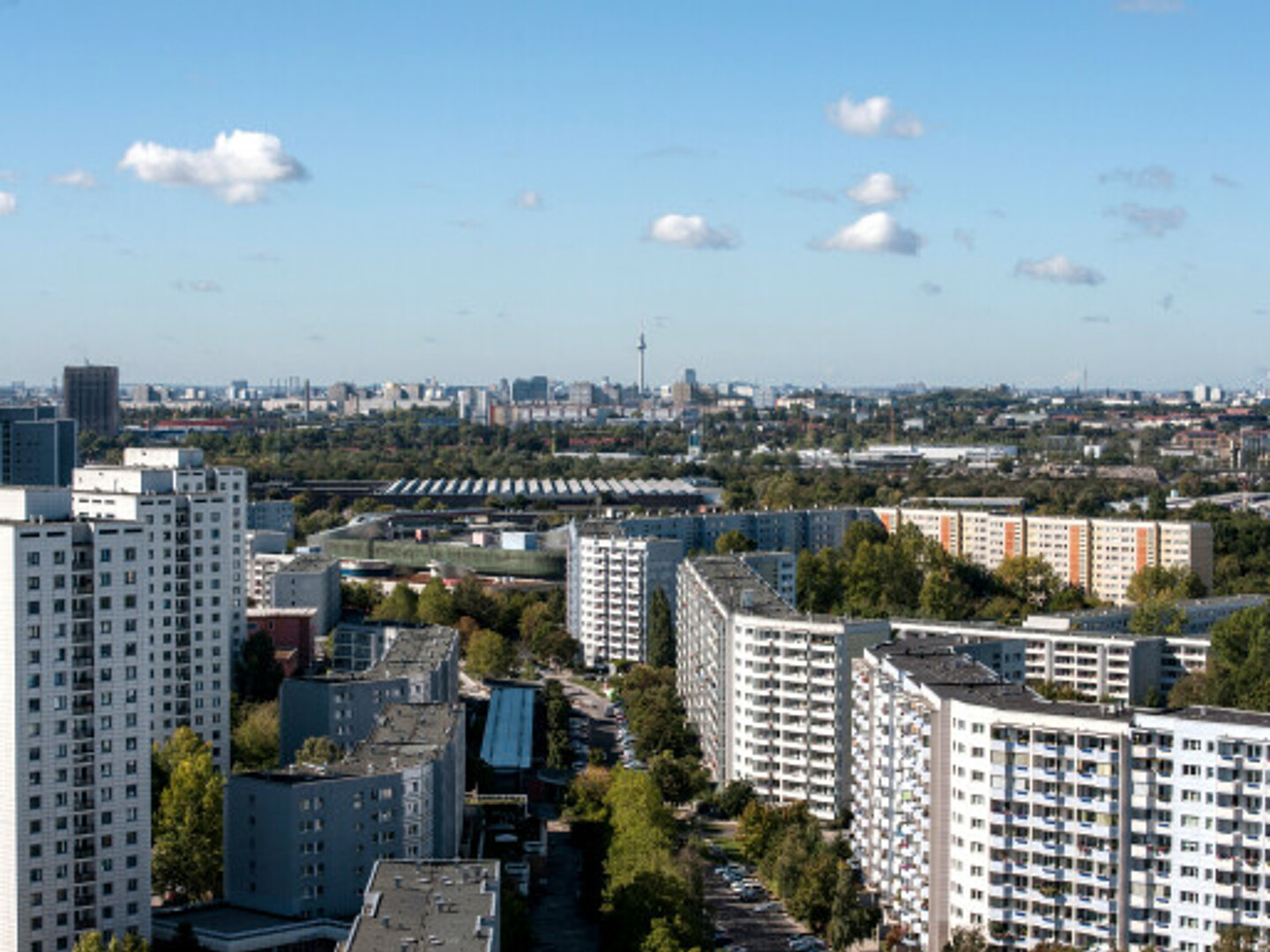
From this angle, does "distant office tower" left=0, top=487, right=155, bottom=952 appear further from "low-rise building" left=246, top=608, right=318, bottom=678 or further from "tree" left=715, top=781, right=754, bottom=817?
"low-rise building" left=246, top=608, right=318, bottom=678

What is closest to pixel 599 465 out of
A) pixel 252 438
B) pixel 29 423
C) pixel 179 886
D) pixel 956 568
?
pixel 252 438

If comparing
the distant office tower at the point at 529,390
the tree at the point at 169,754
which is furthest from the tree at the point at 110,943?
the distant office tower at the point at 529,390

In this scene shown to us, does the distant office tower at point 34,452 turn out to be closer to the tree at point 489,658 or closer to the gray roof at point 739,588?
the tree at point 489,658

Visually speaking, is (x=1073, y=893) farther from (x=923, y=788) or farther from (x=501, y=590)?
(x=501, y=590)

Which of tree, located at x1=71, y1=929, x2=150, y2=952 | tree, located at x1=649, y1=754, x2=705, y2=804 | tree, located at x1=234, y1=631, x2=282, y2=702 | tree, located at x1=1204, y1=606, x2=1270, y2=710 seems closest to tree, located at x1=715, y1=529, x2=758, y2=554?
tree, located at x1=1204, y1=606, x2=1270, y2=710

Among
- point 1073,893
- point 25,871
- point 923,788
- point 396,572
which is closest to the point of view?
point 25,871

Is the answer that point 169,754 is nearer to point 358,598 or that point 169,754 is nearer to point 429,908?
point 429,908

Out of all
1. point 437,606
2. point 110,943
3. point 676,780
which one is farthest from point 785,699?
point 437,606

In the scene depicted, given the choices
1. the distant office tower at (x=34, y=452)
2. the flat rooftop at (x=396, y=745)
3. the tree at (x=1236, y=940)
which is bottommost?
the tree at (x=1236, y=940)
